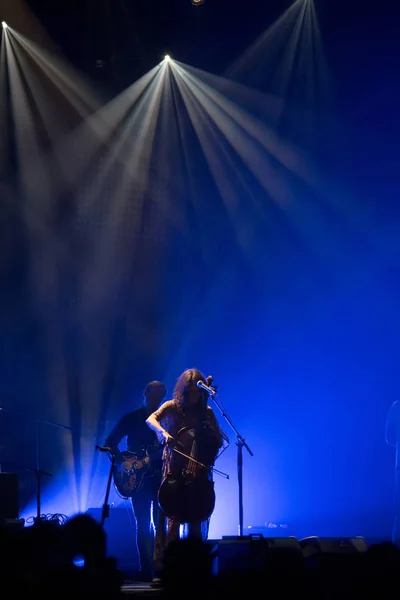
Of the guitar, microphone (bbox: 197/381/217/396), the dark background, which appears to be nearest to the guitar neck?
the guitar

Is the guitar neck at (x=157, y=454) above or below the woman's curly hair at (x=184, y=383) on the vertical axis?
below

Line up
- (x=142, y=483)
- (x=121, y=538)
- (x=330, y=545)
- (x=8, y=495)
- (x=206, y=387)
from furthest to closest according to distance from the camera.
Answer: (x=121, y=538), (x=8, y=495), (x=142, y=483), (x=206, y=387), (x=330, y=545)

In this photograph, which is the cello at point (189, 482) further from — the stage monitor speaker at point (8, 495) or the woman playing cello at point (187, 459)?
the stage monitor speaker at point (8, 495)

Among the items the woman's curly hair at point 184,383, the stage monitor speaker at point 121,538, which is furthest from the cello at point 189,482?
the stage monitor speaker at point 121,538

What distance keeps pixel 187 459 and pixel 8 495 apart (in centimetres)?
193

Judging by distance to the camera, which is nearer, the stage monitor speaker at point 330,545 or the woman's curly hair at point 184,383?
the stage monitor speaker at point 330,545

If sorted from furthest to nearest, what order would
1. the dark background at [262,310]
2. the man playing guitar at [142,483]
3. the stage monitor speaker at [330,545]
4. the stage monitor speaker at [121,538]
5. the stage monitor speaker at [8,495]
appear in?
the dark background at [262,310], the stage monitor speaker at [121,538], the stage monitor speaker at [8,495], the man playing guitar at [142,483], the stage monitor speaker at [330,545]

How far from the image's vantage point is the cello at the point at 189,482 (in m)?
5.76

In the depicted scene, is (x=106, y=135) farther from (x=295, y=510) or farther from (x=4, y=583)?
(x=4, y=583)

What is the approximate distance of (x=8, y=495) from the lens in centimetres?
653

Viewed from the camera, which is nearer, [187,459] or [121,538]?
[187,459]

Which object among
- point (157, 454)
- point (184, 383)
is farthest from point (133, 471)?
point (184, 383)

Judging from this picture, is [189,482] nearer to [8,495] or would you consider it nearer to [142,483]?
[142,483]

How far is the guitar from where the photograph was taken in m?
6.34
